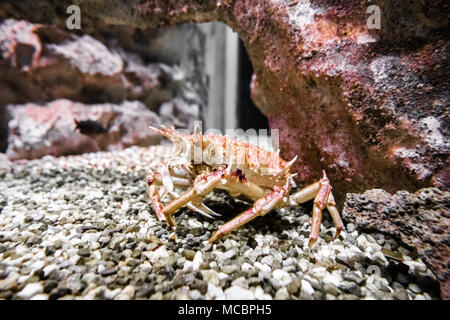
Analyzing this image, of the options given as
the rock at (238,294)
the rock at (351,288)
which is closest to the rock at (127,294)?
the rock at (238,294)

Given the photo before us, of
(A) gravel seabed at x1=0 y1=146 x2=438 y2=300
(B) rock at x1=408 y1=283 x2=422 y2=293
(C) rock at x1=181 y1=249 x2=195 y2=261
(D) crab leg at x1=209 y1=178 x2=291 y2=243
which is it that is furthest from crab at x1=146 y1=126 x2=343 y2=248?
(B) rock at x1=408 y1=283 x2=422 y2=293

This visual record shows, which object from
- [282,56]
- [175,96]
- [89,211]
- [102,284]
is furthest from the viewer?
[175,96]

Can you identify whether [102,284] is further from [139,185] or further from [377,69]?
[377,69]

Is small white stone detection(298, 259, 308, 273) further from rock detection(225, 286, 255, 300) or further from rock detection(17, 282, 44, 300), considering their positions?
rock detection(17, 282, 44, 300)

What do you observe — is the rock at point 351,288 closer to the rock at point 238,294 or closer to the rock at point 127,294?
the rock at point 238,294

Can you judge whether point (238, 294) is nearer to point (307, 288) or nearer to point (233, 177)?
point (307, 288)

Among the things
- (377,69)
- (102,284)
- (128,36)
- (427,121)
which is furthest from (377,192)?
(128,36)
